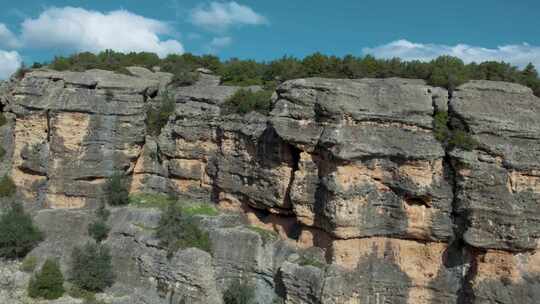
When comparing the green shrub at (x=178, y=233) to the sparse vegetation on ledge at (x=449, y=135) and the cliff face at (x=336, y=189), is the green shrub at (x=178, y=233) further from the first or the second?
the sparse vegetation on ledge at (x=449, y=135)

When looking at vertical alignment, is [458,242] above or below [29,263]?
above

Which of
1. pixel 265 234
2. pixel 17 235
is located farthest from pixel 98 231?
pixel 265 234

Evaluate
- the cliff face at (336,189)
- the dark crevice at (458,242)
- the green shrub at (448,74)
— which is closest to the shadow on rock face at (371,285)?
the cliff face at (336,189)

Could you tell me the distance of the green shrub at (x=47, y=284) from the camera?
17422mm

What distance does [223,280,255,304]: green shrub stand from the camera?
680 inches

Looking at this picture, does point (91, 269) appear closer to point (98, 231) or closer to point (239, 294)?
point (98, 231)

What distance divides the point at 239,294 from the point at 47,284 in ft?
24.4

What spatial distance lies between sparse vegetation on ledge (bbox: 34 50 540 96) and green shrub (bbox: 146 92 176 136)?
2087mm

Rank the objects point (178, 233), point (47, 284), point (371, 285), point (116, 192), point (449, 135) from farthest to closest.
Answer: point (116, 192), point (178, 233), point (47, 284), point (371, 285), point (449, 135)

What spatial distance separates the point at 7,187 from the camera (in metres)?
23.1

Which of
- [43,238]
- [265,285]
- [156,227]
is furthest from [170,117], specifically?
[265,285]

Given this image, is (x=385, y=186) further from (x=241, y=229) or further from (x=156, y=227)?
(x=156, y=227)

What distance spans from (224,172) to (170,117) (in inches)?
187

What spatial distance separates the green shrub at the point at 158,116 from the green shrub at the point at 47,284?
8.56 meters
